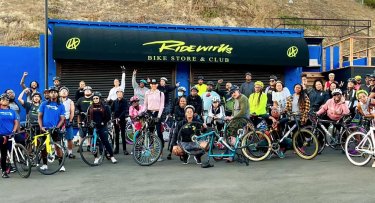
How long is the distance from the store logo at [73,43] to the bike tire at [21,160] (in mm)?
6866

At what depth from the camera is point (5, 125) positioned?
9875 mm

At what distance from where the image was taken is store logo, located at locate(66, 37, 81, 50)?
52.7 feet

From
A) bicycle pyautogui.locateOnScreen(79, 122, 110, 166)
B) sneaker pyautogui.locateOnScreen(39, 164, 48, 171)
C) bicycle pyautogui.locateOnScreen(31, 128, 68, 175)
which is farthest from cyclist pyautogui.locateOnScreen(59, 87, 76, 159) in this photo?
sneaker pyautogui.locateOnScreen(39, 164, 48, 171)

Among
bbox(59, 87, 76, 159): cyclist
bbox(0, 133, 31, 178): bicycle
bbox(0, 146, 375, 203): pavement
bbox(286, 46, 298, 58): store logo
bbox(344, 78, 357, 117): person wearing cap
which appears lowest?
bbox(0, 146, 375, 203): pavement

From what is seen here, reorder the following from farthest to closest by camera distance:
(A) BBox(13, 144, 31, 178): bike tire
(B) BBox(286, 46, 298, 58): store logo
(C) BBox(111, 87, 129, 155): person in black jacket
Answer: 1. (B) BBox(286, 46, 298, 58): store logo
2. (C) BBox(111, 87, 129, 155): person in black jacket
3. (A) BBox(13, 144, 31, 178): bike tire

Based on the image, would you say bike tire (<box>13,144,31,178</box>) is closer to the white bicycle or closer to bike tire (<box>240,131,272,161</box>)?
bike tire (<box>240,131,272,161</box>)

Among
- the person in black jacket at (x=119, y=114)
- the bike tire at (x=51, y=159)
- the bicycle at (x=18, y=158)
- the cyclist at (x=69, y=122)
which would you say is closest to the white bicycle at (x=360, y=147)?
the person in black jacket at (x=119, y=114)

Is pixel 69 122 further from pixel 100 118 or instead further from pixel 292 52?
pixel 292 52

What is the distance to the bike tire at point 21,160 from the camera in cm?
964

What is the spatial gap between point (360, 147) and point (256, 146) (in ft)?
7.68

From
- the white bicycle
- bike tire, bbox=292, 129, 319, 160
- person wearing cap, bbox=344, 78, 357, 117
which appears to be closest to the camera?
the white bicycle

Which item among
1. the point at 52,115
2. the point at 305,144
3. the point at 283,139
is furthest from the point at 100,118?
the point at 305,144

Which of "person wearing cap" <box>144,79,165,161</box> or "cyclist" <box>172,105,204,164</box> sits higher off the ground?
"person wearing cap" <box>144,79,165,161</box>

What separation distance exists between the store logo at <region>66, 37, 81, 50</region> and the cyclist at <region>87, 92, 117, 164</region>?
5546 millimetres
